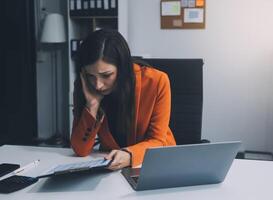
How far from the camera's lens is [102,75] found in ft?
4.79

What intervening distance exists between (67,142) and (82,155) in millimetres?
2414

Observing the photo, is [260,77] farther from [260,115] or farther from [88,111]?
[88,111]

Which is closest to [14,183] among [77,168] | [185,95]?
[77,168]

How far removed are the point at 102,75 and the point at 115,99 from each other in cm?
16

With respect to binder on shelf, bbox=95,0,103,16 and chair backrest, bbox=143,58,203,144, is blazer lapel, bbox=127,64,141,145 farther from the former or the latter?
binder on shelf, bbox=95,0,103,16

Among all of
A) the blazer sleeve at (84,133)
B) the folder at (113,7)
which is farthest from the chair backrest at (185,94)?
the folder at (113,7)

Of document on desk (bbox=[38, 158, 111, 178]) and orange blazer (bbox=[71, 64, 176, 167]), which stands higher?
orange blazer (bbox=[71, 64, 176, 167])

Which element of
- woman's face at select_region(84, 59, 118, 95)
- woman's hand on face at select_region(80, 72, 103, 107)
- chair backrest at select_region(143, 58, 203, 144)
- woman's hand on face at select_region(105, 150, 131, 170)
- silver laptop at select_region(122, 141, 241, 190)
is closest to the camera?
silver laptop at select_region(122, 141, 241, 190)

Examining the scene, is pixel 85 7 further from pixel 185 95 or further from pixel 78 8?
pixel 185 95

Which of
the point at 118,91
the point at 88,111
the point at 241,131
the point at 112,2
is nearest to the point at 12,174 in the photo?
the point at 88,111

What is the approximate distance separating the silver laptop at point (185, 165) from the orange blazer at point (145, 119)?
364 millimetres

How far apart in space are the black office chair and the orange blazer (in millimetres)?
264

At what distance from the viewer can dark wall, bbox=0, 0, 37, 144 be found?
3.74 metres

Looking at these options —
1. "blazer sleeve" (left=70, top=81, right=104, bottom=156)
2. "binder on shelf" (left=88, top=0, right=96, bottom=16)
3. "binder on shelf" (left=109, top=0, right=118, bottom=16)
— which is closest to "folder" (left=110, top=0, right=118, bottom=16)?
"binder on shelf" (left=109, top=0, right=118, bottom=16)
